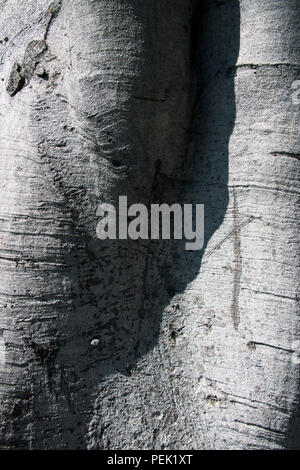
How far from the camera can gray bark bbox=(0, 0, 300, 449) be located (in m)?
1.40

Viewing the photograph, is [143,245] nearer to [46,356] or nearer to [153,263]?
[153,263]

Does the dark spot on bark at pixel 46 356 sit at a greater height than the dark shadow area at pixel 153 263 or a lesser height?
lesser

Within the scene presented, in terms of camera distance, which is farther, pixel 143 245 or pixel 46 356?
pixel 143 245

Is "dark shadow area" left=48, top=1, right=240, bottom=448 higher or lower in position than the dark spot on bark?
higher

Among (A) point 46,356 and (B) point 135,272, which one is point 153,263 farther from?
(A) point 46,356

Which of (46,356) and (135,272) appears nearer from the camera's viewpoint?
(46,356)

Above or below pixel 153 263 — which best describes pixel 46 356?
below

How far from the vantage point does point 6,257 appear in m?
1.42

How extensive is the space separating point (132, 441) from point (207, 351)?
318mm

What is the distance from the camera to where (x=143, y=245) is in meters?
1.56

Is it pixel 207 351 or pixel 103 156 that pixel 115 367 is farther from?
pixel 103 156

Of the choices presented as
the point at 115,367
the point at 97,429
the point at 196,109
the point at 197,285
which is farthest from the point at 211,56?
the point at 97,429

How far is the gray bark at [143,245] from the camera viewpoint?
1400mm

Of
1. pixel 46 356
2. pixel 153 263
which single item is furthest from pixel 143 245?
pixel 46 356
